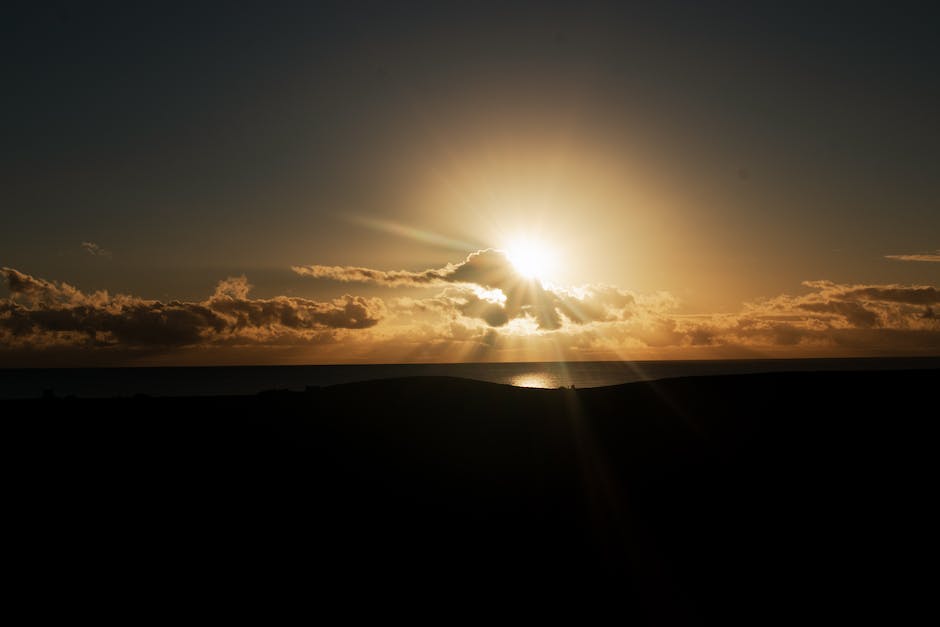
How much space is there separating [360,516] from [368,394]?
36.2 feet

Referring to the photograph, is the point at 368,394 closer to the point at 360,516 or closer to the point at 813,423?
the point at 360,516

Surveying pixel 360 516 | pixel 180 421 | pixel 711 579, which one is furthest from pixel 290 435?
pixel 711 579

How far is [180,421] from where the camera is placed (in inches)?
844

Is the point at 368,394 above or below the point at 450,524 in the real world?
above

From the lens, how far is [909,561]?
500 inches

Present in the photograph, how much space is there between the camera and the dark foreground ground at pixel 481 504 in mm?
11516

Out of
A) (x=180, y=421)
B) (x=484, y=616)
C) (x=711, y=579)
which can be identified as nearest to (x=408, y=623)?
(x=484, y=616)

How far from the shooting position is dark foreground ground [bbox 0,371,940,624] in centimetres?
1152

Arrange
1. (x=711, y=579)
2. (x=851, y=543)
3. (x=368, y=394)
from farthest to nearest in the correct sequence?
(x=368, y=394)
(x=851, y=543)
(x=711, y=579)

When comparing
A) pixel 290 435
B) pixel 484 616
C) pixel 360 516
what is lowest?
pixel 484 616

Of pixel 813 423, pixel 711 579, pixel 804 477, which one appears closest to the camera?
pixel 711 579

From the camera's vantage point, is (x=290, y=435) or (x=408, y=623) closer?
(x=408, y=623)

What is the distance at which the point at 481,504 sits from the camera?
16000 millimetres

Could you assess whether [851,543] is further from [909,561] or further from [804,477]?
[804,477]
